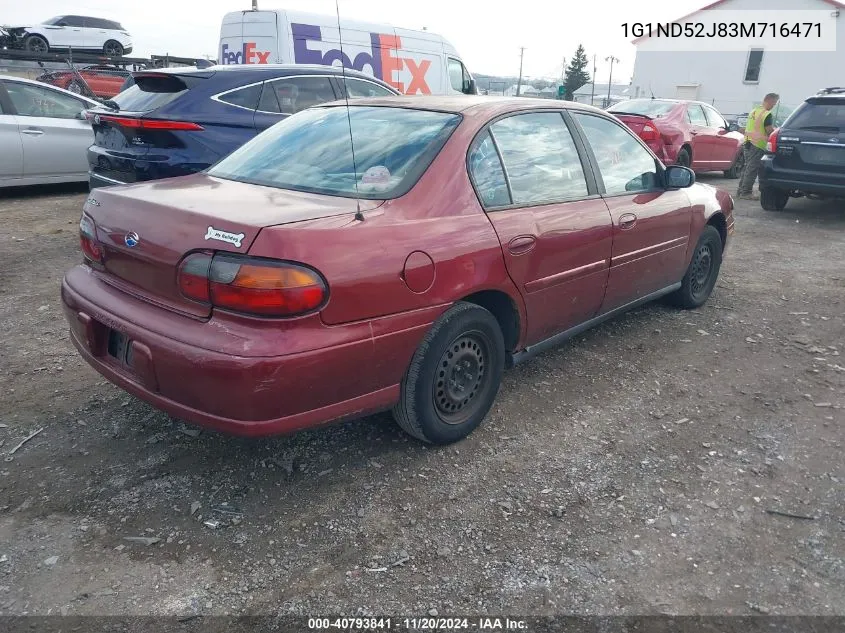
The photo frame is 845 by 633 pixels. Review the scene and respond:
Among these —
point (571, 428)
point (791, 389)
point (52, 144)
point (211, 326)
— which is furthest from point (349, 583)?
point (52, 144)

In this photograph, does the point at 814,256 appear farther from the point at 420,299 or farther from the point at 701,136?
the point at 420,299

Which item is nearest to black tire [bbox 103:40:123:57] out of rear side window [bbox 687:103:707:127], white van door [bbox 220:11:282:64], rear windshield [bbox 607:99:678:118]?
white van door [bbox 220:11:282:64]

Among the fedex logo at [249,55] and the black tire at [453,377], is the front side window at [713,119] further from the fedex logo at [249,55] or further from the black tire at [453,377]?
the black tire at [453,377]

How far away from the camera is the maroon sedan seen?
Answer: 2.36 metres

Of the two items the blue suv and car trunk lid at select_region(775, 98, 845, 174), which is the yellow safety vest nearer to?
car trunk lid at select_region(775, 98, 845, 174)

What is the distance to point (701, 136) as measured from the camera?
1148cm

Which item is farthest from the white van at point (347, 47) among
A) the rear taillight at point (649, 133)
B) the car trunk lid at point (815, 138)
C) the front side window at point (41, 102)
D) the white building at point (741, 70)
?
the white building at point (741, 70)

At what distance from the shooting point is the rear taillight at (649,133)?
33.4ft

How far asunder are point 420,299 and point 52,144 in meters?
7.50

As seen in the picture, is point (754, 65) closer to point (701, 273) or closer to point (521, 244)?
point (701, 273)

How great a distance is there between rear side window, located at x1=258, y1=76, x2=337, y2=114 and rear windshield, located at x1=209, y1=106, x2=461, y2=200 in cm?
295

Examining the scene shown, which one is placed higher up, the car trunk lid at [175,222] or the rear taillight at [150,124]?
the rear taillight at [150,124]

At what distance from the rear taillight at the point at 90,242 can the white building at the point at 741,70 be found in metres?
37.1

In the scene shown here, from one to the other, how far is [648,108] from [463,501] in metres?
10.3
